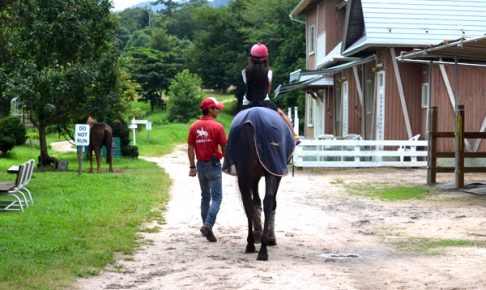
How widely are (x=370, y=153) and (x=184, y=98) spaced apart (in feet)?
131

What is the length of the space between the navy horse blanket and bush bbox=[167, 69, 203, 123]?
5399cm

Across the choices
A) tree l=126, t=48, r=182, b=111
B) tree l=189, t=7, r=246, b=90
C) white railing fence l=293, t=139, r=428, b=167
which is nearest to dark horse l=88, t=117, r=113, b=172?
white railing fence l=293, t=139, r=428, b=167

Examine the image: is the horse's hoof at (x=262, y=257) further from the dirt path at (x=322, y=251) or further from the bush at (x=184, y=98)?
the bush at (x=184, y=98)

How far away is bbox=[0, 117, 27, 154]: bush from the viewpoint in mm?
30172

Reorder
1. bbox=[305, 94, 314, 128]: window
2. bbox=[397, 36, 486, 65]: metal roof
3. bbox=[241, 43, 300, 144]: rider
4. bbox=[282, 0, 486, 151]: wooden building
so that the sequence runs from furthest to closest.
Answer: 1. bbox=[305, 94, 314, 128]: window
2. bbox=[282, 0, 486, 151]: wooden building
3. bbox=[397, 36, 486, 65]: metal roof
4. bbox=[241, 43, 300, 144]: rider

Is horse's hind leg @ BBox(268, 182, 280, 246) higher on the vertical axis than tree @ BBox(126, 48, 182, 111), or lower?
lower

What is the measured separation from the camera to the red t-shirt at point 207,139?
35.2ft

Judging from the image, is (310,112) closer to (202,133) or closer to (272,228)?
(202,133)

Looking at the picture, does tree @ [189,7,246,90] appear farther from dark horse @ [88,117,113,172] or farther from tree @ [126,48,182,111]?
dark horse @ [88,117,113,172]

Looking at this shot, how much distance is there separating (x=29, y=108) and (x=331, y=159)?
32.8ft

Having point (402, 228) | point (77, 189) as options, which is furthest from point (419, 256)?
point (77, 189)

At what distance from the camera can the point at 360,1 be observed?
25984 mm

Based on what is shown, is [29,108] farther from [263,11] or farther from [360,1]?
[263,11]

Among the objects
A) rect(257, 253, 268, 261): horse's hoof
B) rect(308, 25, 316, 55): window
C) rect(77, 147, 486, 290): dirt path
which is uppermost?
rect(308, 25, 316, 55): window
